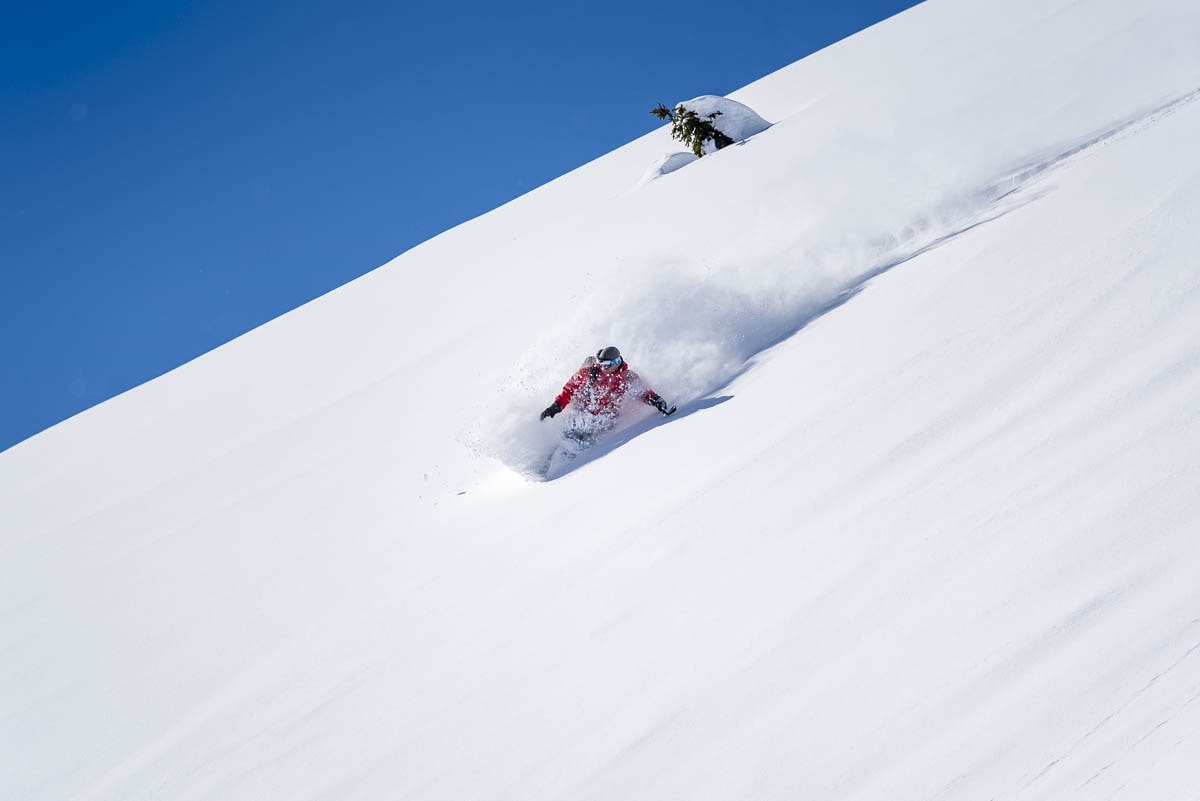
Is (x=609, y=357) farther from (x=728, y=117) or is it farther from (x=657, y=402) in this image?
(x=728, y=117)

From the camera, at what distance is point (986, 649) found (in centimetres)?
216

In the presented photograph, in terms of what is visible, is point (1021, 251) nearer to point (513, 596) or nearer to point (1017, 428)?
point (1017, 428)

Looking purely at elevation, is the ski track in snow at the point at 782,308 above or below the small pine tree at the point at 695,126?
below

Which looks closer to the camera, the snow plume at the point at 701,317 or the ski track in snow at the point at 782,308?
the ski track in snow at the point at 782,308

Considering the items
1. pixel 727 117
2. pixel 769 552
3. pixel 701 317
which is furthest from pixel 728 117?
pixel 769 552

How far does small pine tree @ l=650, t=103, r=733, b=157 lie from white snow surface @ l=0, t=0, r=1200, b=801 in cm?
815

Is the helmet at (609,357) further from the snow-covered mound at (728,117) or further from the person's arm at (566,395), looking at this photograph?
the snow-covered mound at (728,117)

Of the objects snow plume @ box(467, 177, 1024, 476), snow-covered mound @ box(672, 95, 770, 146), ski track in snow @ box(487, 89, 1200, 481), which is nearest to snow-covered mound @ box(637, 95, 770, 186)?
snow-covered mound @ box(672, 95, 770, 146)

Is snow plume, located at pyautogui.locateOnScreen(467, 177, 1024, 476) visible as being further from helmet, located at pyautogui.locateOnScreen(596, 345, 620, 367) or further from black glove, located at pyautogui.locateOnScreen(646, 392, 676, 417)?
helmet, located at pyautogui.locateOnScreen(596, 345, 620, 367)

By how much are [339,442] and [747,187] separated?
8.31 metres

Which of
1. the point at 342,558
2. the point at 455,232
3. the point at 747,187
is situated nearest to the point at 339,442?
the point at 342,558

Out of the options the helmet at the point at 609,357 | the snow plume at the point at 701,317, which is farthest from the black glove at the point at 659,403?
the helmet at the point at 609,357

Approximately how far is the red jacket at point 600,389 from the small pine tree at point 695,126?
43.5 feet

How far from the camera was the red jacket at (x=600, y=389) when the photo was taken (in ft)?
18.9
